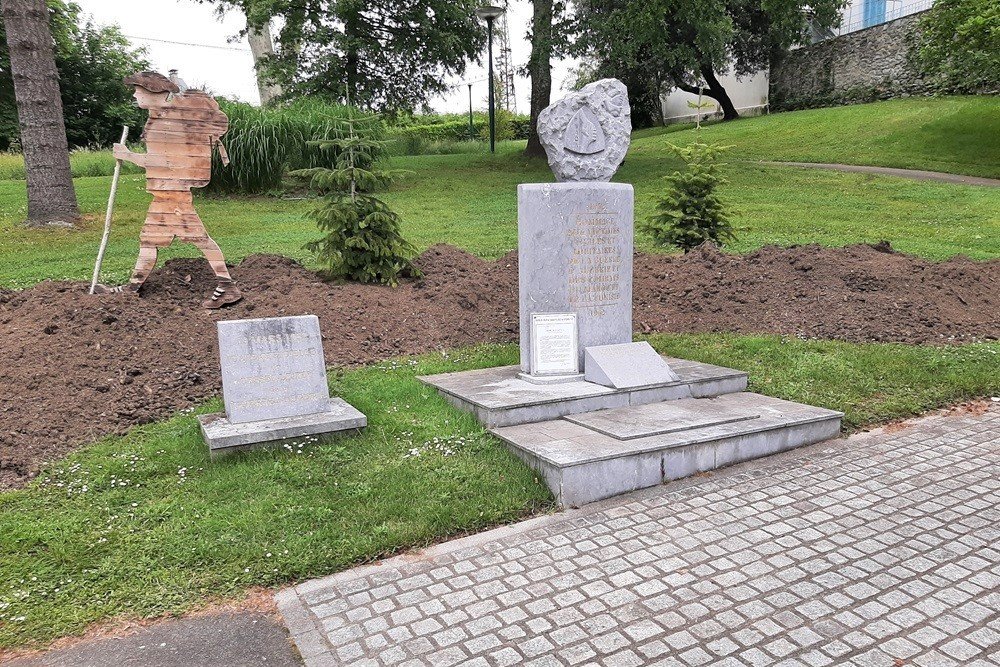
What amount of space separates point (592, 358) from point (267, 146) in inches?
474

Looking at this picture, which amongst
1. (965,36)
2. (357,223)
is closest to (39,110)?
(357,223)

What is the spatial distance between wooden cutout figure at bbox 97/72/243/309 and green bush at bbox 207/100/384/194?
8.12 metres

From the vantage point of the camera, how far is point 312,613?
129 inches

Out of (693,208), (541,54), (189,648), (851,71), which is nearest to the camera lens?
(189,648)

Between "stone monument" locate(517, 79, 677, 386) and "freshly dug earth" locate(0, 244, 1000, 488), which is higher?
"stone monument" locate(517, 79, 677, 386)

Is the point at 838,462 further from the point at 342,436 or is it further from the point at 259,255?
the point at 259,255

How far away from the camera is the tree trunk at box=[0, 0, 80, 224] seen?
10.9 metres

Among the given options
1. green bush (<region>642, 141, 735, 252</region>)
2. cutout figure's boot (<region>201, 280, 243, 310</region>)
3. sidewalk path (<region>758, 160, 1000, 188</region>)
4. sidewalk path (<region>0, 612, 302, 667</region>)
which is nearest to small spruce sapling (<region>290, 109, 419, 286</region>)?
cutout figure's boot (<region>201, 280, 243, 310</region>)

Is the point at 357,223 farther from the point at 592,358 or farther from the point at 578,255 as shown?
the point at 592,358

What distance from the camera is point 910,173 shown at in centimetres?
1888

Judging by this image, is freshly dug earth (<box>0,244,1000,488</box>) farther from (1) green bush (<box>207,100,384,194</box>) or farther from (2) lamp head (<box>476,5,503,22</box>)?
(2) lamp head (<box>476,5,503,22</box>)

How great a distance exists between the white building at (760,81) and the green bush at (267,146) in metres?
19.9

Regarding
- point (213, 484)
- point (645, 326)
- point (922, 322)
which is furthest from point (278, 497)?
point (922, 322)

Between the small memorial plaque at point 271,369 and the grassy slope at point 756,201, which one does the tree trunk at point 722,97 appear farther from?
the small memorial plaque at point 271,369
